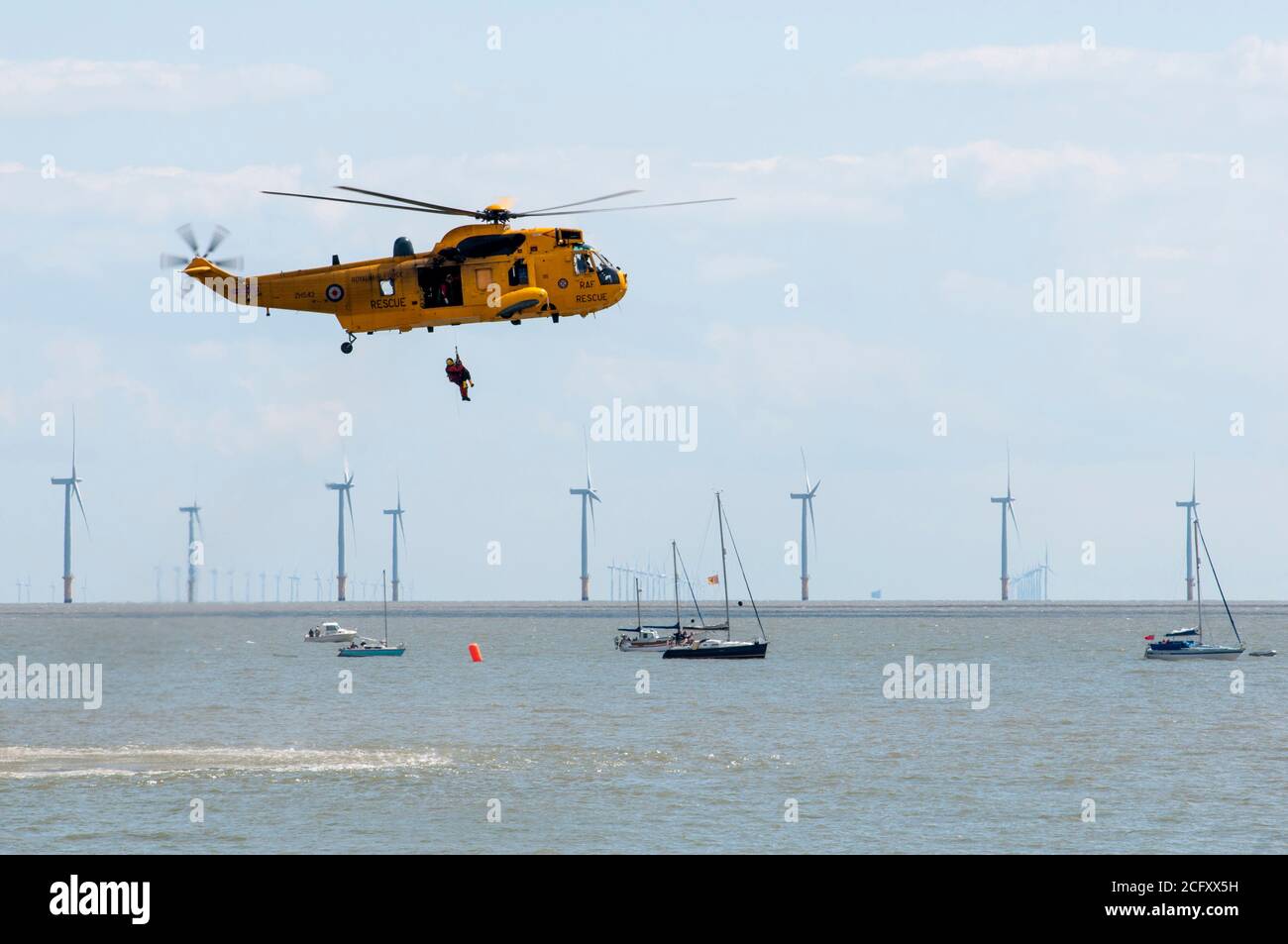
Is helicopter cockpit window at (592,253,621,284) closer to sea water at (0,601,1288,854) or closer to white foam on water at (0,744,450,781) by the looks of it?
sea water at (0,601,1288,854)

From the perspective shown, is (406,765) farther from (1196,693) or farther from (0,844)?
(1196,693)
